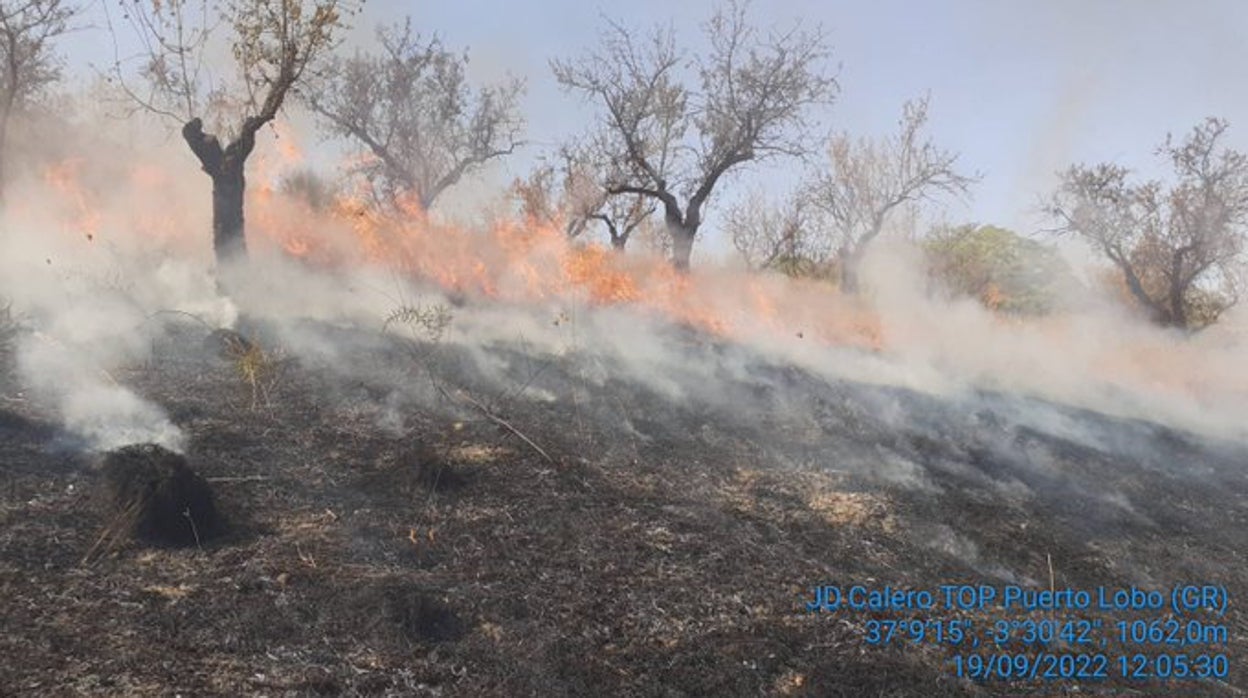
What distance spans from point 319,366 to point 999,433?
12243 mm

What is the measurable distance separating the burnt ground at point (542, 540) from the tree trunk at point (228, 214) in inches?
98.4

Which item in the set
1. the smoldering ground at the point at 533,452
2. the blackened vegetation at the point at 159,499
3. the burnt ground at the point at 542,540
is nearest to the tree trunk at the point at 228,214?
the smoldering ground at the point at 533,452

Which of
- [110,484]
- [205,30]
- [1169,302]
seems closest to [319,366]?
[110,484]

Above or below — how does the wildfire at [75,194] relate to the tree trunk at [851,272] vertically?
below

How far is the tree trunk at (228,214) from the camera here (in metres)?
14.7

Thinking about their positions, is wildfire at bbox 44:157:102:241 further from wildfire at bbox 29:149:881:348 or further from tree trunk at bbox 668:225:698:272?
tree trunk at bbox 668:225:698:272

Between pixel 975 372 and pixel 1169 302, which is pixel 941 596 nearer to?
pixel 975 372

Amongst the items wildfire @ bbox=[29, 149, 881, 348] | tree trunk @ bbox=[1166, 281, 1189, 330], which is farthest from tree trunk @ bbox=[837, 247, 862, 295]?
tree trunk @ bbox=[1166, 281, 1189, 330]

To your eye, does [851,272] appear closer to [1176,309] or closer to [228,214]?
[1176,309]

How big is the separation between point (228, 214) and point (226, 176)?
0.71 metres

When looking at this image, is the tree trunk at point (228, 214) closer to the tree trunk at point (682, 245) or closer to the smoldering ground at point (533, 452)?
the smoldering ground at point (533, 452)

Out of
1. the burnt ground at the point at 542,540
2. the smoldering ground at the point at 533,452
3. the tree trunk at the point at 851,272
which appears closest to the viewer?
the burnt ground at the point at 542,540

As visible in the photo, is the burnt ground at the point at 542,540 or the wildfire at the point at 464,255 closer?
the burnt ground at the point at 542,540

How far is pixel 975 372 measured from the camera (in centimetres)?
2309
